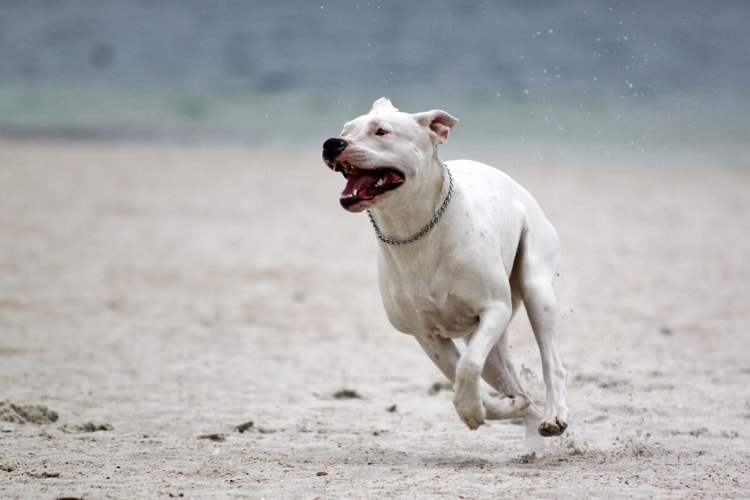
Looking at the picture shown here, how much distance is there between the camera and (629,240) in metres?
15.1

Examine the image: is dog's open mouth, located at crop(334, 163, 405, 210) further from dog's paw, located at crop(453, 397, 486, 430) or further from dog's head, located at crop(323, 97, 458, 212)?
dog's paw, located at crop(453, 397, 486, 430)

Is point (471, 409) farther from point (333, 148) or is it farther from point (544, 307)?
point (333, 148)

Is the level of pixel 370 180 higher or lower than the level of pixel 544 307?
higher

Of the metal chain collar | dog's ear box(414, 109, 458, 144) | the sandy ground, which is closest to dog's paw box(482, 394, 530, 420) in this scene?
the sandy ground

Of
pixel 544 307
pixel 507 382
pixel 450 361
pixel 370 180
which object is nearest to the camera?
pixel 370 180

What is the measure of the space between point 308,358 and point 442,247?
154 inches

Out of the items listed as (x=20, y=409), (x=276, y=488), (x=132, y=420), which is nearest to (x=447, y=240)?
(x=276, y=488)

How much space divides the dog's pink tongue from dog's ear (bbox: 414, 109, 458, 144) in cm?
42

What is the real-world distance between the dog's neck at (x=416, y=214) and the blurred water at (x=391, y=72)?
20018 mm

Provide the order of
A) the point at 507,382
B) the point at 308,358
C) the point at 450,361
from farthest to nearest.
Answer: the point at 308,358, the point at 507,382, the point at 450,361

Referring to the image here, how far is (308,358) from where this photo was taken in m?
9.19

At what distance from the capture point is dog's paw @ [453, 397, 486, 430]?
536cm

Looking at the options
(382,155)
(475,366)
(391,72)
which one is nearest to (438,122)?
(382,155)

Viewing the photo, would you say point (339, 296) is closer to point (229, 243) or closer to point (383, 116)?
point (229, 243)
